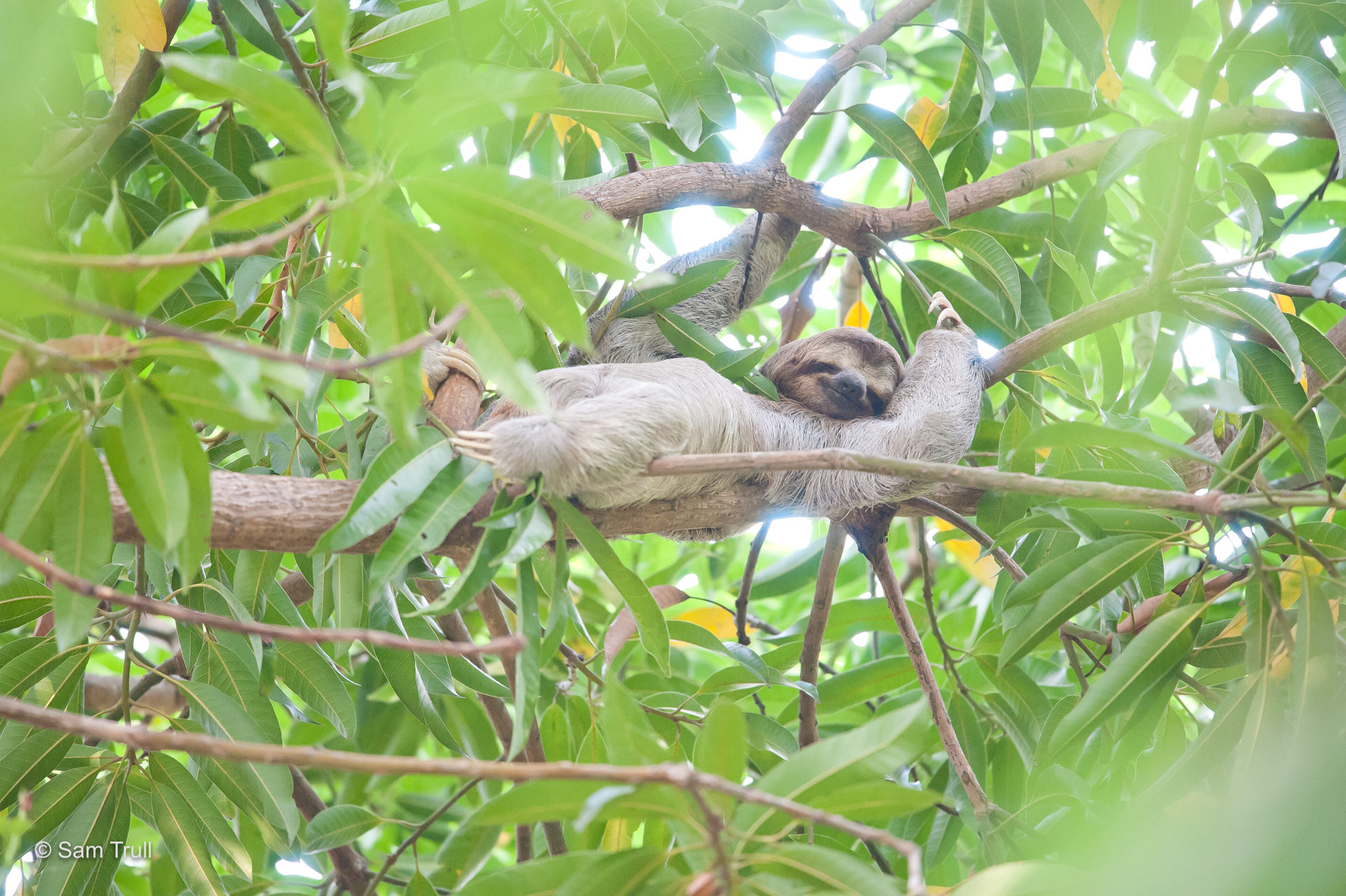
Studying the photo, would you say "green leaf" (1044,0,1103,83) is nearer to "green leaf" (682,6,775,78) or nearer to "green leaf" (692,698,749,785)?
"green leaf" (682,6,775,78)

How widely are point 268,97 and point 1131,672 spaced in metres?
1.85

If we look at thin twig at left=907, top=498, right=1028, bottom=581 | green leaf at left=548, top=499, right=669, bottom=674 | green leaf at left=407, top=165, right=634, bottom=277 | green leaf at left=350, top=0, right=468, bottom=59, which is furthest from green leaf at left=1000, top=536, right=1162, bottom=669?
green leaf at left=350, top=0, right=468, bottom=59

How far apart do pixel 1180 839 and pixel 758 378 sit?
1.70 metres

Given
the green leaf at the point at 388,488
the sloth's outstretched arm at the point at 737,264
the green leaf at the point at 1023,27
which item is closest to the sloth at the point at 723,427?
the green leaf at the point at 388,488

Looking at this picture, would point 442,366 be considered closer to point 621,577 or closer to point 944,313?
point 621,577

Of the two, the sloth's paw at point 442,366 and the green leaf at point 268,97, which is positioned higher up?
the green leaf at point 268,97

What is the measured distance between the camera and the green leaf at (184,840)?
1978 millimetres

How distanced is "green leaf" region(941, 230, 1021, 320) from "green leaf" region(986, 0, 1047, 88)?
19.3 inches

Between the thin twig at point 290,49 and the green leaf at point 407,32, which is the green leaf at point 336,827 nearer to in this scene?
the thin twig at point 290,49

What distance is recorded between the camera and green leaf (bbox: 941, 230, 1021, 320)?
105 inches

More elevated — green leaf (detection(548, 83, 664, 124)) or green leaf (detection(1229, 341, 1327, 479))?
green leaf (detection(548, 83, 664, 124))

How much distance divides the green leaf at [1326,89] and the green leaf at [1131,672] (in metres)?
1.40

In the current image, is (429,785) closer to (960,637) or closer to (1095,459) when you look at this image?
(960,637)

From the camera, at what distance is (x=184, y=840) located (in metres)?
2.00
